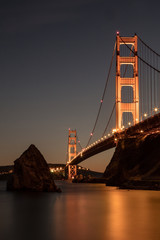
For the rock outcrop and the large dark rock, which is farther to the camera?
the rock outcrop

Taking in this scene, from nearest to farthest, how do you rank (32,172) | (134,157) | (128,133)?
(32,172), (128,133), (134,157)

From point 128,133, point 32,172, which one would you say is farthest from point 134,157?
point 32,172

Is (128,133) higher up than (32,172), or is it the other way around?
(128,133)

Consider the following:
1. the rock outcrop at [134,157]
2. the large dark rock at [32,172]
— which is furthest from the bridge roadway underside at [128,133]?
the large dark rock at [32,172]

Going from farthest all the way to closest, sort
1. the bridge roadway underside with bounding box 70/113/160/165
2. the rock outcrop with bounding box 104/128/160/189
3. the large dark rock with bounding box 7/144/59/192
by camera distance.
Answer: the rock outcrop with bounding box 104/128/160/189
the bridge roadway underside with bounding box 70/113/160/165
the large dark rock with bounding box 7/144/59/192

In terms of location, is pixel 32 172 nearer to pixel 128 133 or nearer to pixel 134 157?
pixel 128 133

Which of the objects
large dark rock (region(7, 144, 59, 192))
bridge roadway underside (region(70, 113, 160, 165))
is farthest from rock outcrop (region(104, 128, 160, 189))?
large dark rock (region(7, 144, 59, 192))

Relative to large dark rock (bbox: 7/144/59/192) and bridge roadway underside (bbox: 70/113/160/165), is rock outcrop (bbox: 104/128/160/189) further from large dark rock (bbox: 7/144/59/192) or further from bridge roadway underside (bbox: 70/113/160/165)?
large dark rock (bbox: 7/144/59/192)

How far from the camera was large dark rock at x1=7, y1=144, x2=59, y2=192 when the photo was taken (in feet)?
87.1

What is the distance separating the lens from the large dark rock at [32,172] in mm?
26547

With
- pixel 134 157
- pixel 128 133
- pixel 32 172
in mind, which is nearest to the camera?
pixel 32 172

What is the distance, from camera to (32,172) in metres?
26.5

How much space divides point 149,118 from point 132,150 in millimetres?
11080

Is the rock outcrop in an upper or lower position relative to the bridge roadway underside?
lower
